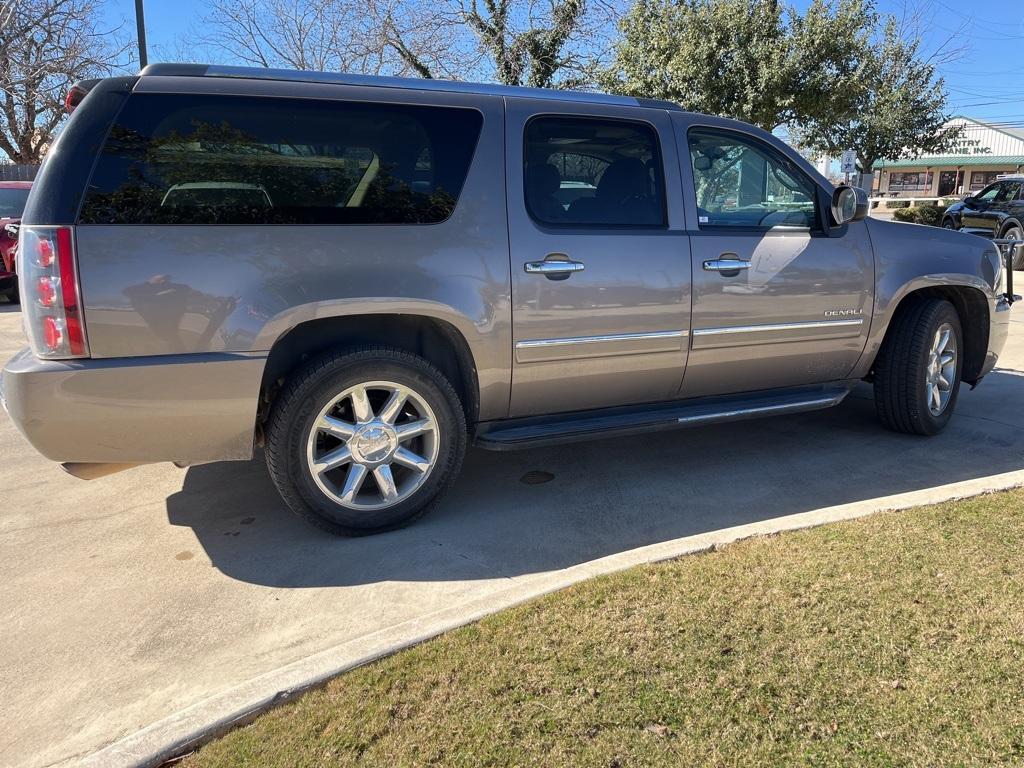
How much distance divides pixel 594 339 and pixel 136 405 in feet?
6.64

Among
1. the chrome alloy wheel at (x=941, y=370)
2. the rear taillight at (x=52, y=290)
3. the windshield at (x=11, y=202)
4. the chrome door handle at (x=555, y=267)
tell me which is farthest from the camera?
the windshield at (x=11, y=202)

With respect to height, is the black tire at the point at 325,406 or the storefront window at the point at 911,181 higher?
the storefront window at the point at 911,181

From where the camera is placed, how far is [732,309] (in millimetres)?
4109

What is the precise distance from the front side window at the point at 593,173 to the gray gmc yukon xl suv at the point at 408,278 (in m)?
0.01

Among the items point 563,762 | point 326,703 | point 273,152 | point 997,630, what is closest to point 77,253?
point 273,152

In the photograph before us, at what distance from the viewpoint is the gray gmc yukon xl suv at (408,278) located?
9.89 feet

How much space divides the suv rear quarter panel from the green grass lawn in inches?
54.4

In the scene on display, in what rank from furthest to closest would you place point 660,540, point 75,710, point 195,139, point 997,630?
1. point 660,540
2. point 195,139
3. point 997,630
4. point 75,710

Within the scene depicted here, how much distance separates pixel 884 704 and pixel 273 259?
2627 millimetres

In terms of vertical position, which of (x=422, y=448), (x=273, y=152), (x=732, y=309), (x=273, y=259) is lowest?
(x=422, y=448)

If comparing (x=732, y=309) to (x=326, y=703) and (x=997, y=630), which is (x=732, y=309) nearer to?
(x=997, y=630)

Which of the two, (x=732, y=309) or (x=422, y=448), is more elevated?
(x=732, y=309)

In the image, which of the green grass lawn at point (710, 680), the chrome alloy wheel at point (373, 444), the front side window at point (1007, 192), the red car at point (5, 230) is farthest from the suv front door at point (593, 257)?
the front side window at point (1007, 192)

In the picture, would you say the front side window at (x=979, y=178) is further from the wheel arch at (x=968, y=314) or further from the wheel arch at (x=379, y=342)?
the wheel arch at (x=379, y=342)
